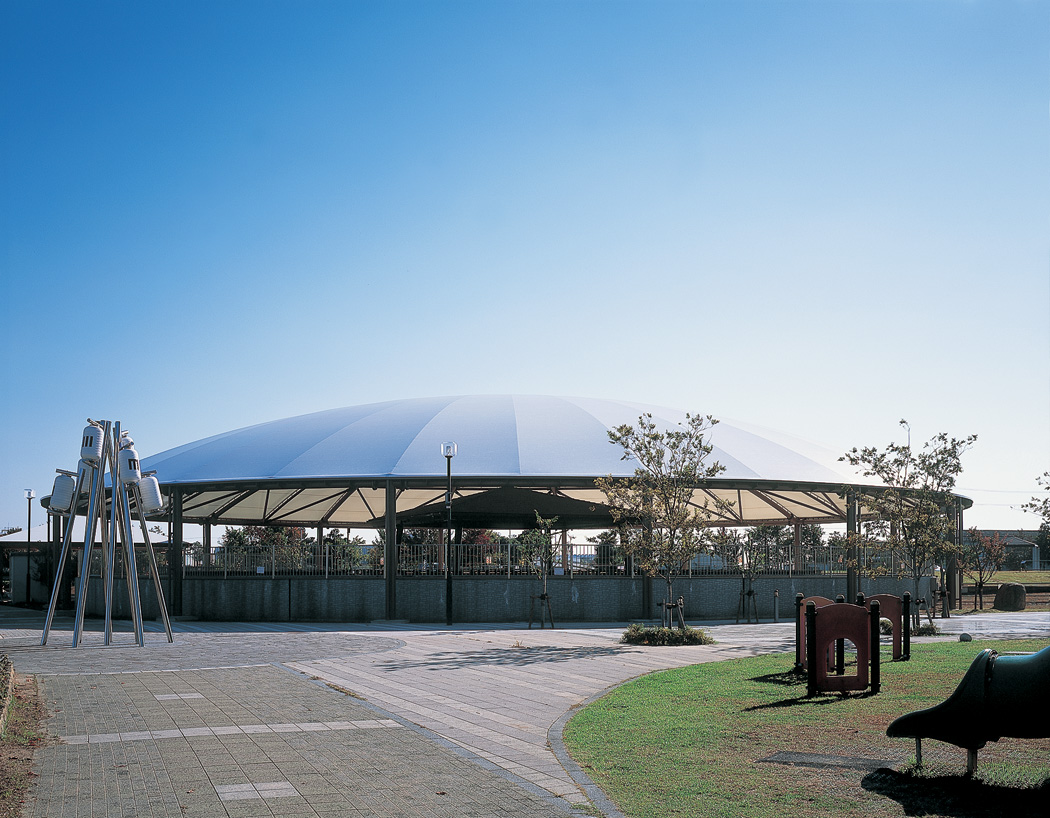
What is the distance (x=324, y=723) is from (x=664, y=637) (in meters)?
11.2

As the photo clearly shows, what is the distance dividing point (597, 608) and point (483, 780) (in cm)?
2085

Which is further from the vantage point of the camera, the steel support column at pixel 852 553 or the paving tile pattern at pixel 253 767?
the steel support column at pixel 852 553

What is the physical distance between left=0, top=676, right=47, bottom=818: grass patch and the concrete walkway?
152mm

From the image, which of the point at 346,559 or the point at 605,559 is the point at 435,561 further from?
the point at 605,559

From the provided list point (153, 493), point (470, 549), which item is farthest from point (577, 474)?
point (153, 493)

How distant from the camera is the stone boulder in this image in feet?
114

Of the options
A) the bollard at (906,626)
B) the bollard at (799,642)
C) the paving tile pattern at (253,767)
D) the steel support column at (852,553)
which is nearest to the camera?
the paving tile pattern at (253,767)

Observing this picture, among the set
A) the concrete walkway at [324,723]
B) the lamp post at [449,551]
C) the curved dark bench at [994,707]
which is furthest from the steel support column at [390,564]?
the curved dark bench at [994,707]

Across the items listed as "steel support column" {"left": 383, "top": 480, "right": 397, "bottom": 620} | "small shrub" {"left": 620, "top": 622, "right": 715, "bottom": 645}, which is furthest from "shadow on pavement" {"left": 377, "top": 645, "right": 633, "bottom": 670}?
"steel support column" {"left": 383, "top": 480, "right": 397, "bottom": 620}

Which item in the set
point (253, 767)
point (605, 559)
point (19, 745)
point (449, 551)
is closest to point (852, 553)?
point (605, 559)

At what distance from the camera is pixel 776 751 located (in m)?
8.76

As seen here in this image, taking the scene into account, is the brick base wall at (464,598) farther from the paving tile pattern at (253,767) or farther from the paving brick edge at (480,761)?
the paving tile pattern at (253,767)

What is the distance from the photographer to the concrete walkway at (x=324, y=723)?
727 centimetres

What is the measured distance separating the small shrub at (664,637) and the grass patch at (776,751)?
6.90m
